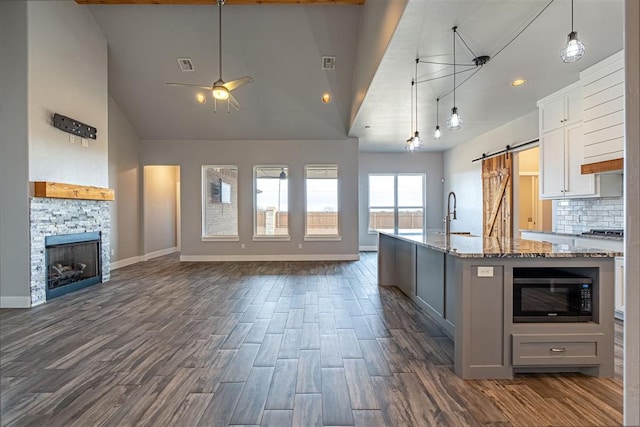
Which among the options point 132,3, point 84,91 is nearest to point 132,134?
point 84,91

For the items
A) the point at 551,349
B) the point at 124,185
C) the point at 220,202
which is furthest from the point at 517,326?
the point at 124,185

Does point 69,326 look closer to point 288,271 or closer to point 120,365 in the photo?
point 120,365

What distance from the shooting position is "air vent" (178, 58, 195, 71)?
609 centimetres

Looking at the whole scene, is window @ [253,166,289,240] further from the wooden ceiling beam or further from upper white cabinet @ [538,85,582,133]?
upper white cabinet @ [538,85,582,133]

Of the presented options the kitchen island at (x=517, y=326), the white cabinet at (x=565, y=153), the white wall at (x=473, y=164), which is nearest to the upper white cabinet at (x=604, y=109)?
the white cabinet at (x=565, y=153)

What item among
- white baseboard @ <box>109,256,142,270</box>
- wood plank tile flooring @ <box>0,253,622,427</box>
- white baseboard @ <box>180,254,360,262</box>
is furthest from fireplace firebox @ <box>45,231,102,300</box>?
white baseboard @ <box>180,254,360,262</box>

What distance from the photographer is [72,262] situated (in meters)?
5.00

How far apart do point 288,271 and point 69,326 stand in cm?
369

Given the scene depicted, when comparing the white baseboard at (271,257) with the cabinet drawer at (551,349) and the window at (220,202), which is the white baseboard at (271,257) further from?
the cabinet drawer at (551,349)

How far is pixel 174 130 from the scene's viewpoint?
25.3ft

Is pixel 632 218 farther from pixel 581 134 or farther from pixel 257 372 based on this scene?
pixel 581 134

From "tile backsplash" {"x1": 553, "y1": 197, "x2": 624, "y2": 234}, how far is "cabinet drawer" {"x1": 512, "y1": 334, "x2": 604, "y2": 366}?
8.68 ft

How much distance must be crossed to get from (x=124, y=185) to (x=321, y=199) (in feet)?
15.3

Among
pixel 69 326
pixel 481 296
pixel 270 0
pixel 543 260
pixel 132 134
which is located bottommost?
pixel 69 326
